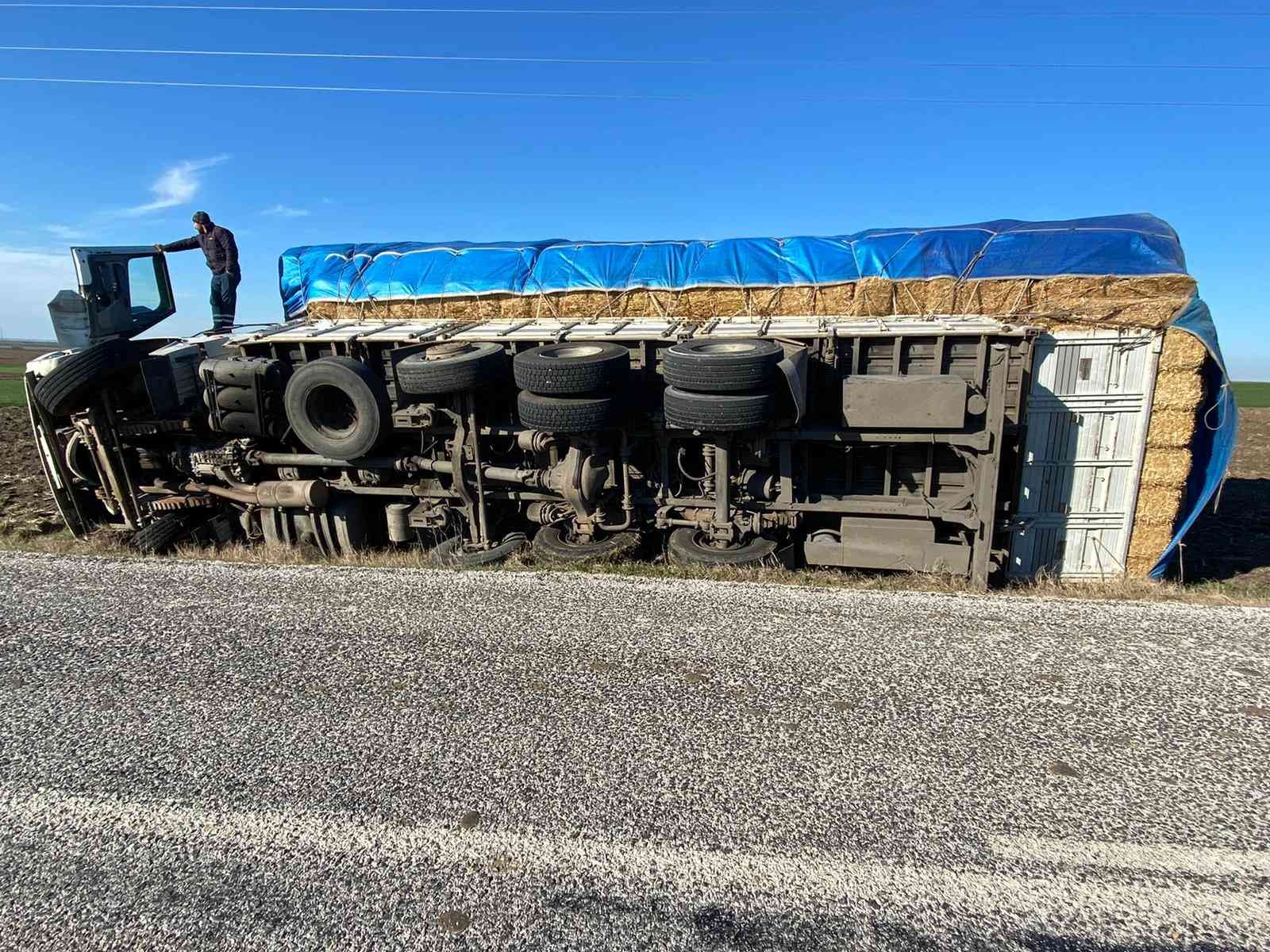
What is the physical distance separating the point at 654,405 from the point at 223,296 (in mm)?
7520

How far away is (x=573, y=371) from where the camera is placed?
22.4 ft

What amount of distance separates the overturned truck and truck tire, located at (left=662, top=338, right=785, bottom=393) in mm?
29

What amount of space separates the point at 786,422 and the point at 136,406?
781cm

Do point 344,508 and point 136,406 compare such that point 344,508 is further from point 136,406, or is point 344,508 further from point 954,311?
point 954,311

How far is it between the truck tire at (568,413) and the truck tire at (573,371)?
0.32ft

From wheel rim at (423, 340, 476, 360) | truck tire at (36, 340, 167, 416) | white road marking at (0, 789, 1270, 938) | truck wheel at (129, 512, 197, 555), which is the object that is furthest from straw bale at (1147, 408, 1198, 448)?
truck tire at (36, 340, 167, 416)

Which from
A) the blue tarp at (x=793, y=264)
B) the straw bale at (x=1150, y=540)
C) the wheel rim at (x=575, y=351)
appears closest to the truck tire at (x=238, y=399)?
the blue tarp at (x=793, y=264)

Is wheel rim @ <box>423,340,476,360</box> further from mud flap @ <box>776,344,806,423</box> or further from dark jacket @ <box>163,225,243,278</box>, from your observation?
dark jacket @ <box>163,225,243,278</box>

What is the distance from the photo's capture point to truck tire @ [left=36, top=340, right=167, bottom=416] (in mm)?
7938

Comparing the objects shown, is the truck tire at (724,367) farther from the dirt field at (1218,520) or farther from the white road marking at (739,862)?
the dirt field at (1218,520)

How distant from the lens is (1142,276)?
7.18 m

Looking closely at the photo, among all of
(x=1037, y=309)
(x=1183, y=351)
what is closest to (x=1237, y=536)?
(x=1183, y=351)

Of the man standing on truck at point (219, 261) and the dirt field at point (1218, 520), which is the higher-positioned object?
the man standing on truck at point (219, 261)

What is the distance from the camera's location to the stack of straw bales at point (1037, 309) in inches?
281
